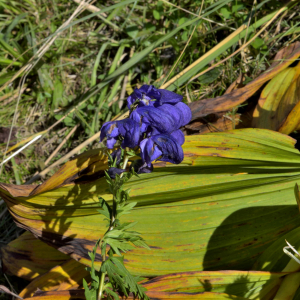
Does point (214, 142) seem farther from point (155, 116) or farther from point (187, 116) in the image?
point (155, 116)

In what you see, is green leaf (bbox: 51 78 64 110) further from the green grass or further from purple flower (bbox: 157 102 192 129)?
purple flower (bbox: 157 102 192 129)

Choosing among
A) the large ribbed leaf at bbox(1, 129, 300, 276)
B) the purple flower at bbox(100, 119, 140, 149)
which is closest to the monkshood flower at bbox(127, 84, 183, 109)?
the purple flower at bbox(100, 119, 140, 149)

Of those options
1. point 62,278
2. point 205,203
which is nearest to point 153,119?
point 205,203

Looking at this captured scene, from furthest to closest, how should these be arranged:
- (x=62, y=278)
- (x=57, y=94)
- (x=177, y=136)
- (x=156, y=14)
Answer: (x=57, y=94) → (x=156, y=14) → (x=62, y=278) → (x=177, y=136)

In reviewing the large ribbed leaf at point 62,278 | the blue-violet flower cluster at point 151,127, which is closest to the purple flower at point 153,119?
the blue-violet flower cluster at point 151,127

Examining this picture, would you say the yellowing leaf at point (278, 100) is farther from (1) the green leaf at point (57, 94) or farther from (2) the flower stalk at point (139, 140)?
(1) the green leaf at point (57, 94)

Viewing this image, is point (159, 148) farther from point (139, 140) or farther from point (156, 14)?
point (156, 14)

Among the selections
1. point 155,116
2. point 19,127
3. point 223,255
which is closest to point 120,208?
point 155,116
